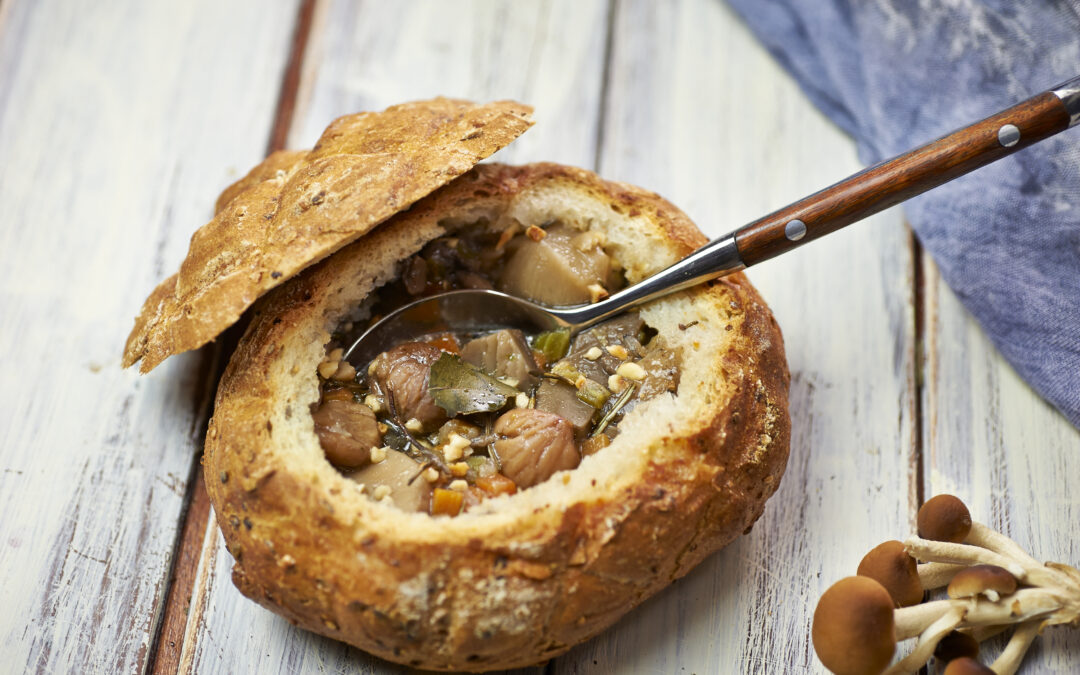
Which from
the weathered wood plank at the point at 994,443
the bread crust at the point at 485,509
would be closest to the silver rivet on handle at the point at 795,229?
the bread crust at the point at 485,509

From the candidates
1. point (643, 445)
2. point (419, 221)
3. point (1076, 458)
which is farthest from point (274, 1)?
point (1076, 458)

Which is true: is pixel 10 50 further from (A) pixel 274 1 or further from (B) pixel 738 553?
(B) pixel 738 553

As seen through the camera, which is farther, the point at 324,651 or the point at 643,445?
the point at 324,651

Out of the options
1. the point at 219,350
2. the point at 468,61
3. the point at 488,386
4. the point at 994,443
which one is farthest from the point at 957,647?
the point at 468,61

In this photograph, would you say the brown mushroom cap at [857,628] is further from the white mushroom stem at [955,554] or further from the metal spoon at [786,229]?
the metal spoon at [786,229]

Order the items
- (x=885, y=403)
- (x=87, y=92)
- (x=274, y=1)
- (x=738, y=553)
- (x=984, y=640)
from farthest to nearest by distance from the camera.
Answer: (x=274, y=1) → (x=87, y=92) → (x=885, y=403) → (x=738, y=553) → (x=984, y=640)

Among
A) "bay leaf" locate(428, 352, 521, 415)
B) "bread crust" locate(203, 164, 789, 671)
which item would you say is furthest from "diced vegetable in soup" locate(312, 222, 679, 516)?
"bread crust" locate(203, 164, 789, 671)
